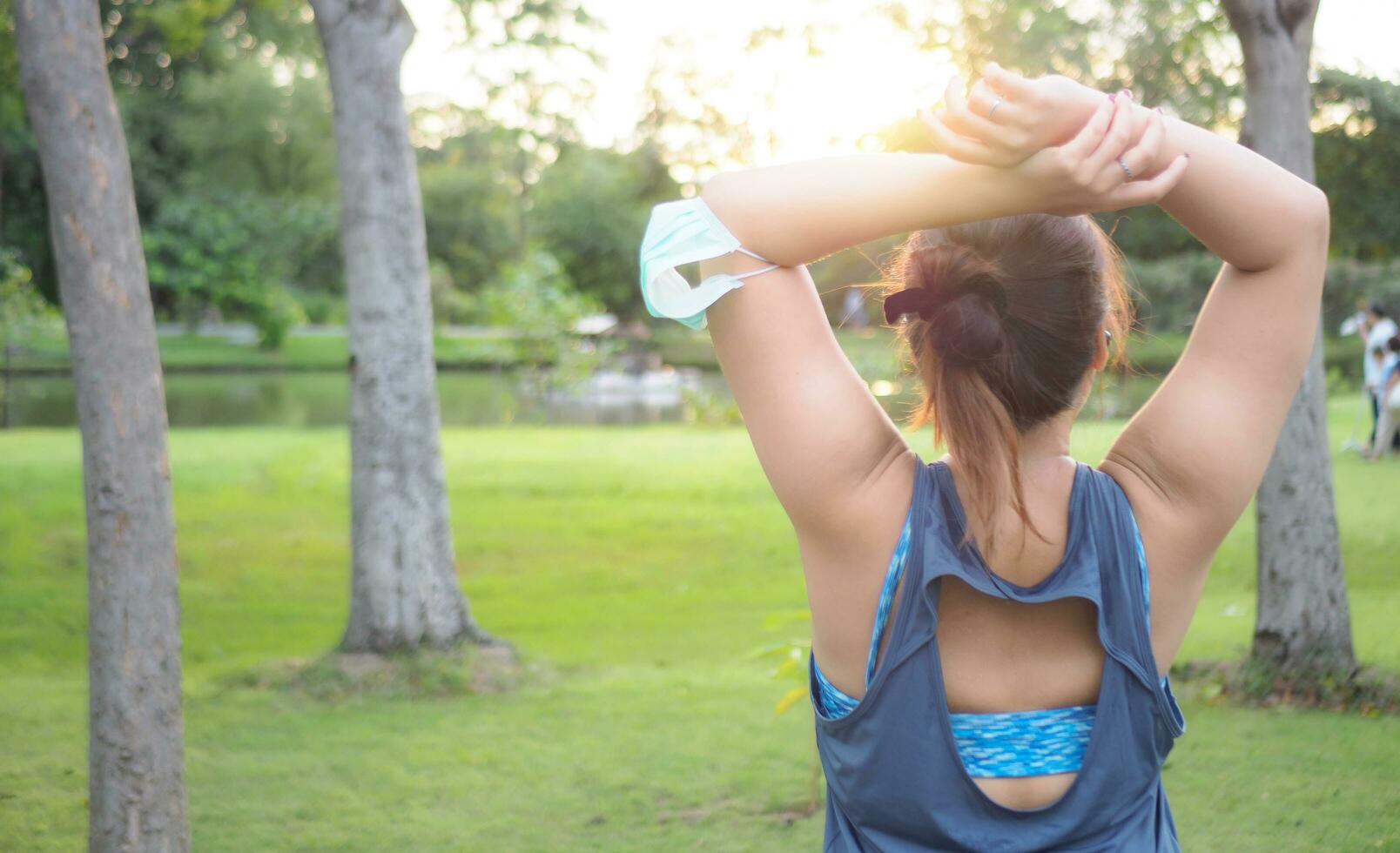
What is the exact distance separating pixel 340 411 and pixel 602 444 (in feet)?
37.7

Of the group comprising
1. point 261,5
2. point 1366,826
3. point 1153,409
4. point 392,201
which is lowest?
point 1366,826

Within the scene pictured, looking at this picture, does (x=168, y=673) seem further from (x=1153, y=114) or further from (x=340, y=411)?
(x=340, y=411)

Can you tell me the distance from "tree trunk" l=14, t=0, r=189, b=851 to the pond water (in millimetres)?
16942

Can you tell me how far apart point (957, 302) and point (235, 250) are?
41.9 meters

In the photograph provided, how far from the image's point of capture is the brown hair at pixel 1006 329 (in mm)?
1514

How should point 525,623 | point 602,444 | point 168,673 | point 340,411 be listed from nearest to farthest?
point 168,673, point 525,623, point 602,444, point 340,411

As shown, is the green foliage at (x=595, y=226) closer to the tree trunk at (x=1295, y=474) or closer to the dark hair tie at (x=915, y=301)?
the tree trunk at (x=1295, y=474)

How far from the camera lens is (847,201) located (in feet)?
4.83

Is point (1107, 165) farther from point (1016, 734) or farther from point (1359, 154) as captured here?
point (1359, 154)

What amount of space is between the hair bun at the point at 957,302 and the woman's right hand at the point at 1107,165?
0.41ft

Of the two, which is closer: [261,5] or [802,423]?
[802,423]

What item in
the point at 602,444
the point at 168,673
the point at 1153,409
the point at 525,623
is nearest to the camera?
the point at 1153,409

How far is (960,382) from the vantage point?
1.54 m

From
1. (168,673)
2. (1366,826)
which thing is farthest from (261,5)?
(1366,826)
